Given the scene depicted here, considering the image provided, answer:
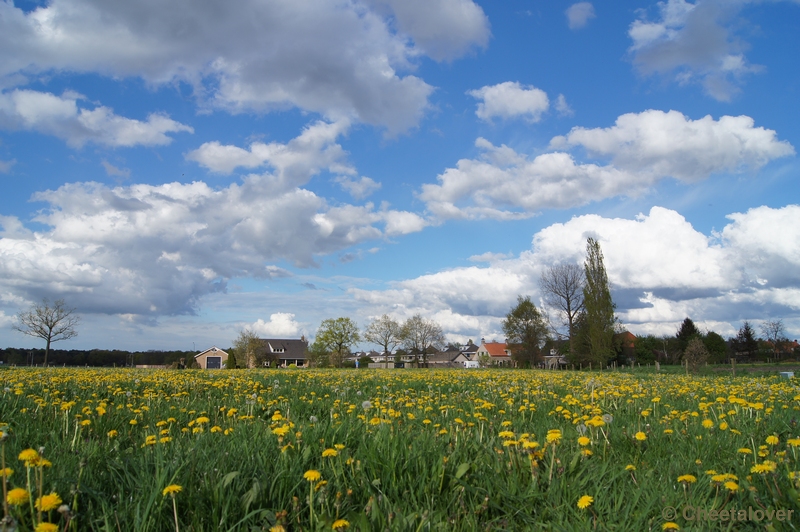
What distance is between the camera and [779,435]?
4711 mm

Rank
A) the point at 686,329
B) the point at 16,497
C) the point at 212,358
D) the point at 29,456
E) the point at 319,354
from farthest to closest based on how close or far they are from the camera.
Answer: the point at 212,358, the point at 319,354, the point at 686,329, the point at 29,456, the point at 16,497

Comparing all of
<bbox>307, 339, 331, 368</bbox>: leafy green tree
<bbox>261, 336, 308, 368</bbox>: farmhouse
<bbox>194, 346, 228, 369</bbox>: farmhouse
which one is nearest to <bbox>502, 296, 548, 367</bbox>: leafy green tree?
<bbox>307, 339, 331, 368</bbox>: leafy green tree

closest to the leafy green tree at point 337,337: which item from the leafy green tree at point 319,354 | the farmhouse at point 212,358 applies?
the leafy green tree at point 319,354

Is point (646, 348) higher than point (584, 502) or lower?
lower

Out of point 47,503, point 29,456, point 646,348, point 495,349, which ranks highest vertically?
point 29,456

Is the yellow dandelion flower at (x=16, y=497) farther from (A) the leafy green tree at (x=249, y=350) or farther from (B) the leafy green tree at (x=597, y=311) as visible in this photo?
(A) the leafy green tree at (x=249, y=350)

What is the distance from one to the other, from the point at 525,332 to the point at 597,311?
601 inches

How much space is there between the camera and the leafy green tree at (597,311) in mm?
51312

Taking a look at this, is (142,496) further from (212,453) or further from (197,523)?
(212,453)

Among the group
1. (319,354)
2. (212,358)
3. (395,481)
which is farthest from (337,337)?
(395,481)

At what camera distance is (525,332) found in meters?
66.8

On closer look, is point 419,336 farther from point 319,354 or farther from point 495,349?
point 495,349

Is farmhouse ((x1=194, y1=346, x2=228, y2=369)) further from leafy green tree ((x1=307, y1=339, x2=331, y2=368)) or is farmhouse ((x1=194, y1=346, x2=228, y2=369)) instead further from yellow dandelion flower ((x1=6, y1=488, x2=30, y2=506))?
yellow dandelion flower ((x1=6, y1=488, x2=30, y2=506))

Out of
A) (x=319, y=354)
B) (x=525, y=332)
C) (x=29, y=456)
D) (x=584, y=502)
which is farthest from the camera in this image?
(x=319, y=354)
